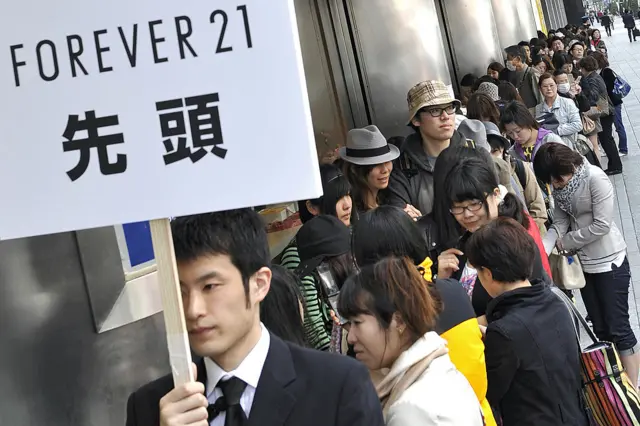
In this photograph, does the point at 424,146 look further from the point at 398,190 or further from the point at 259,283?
the point at 259,283

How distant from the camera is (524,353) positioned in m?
3.40

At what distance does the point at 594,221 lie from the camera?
5695 mm

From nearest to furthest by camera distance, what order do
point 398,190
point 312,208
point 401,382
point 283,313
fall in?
point 401,382 → point 283,313 → point 312,208 → point 398,190

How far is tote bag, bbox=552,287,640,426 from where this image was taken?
371cm

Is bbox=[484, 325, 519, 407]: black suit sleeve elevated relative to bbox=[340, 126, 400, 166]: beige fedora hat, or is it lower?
lower

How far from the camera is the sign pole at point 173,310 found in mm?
2020

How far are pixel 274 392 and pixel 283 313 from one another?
1.03 m

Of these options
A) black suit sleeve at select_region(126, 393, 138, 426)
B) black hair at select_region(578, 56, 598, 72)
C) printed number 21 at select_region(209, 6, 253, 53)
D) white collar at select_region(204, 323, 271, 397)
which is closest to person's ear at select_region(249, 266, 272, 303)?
white collar at select_region(204, 323, 271, 397)

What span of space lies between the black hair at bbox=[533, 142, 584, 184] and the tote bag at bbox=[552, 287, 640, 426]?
6.55ft

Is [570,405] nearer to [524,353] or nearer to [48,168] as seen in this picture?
[524,353]

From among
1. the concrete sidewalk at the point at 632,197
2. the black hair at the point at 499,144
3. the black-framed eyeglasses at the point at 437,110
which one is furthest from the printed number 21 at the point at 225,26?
the concrete sidewalk at the point at 632,197

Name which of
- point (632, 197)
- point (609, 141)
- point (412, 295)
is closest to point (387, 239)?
point (412, 295)

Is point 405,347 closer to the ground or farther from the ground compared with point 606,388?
farther from the ground

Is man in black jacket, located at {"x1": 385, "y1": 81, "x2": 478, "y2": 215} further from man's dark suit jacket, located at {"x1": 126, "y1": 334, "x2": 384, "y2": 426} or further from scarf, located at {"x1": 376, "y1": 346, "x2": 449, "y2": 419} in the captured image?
man's dark suit jacket, located at {"x1": 126, "y1": 334, "x2": 384, "y2": 426}
